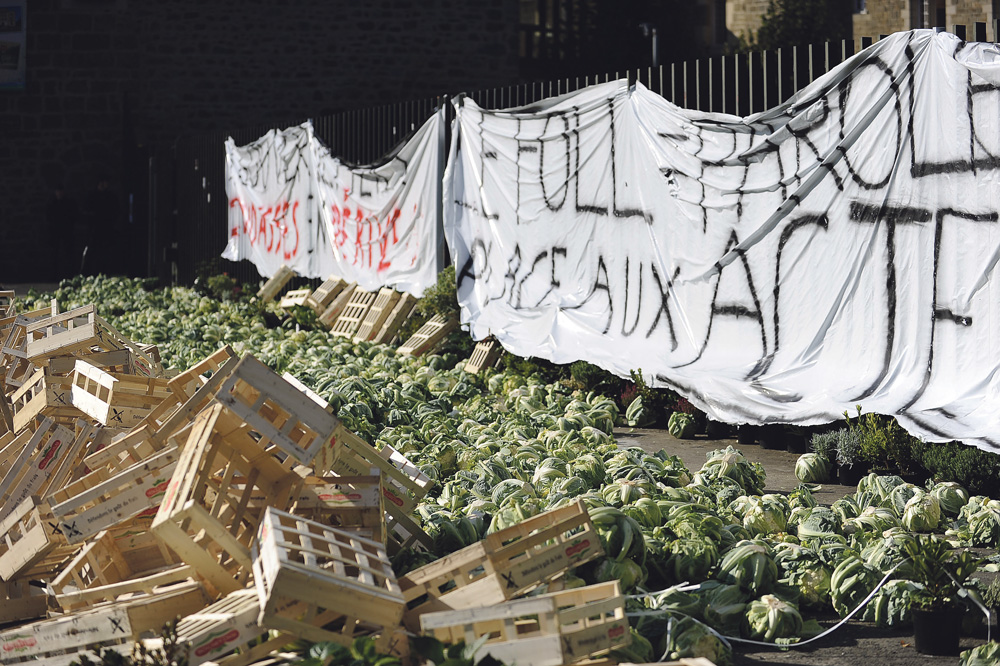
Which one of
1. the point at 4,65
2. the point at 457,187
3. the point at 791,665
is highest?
the point at 4,65

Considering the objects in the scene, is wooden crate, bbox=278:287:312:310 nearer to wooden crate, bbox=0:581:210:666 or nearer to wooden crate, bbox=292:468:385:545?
wooden crate, bbox=292:468:385:545

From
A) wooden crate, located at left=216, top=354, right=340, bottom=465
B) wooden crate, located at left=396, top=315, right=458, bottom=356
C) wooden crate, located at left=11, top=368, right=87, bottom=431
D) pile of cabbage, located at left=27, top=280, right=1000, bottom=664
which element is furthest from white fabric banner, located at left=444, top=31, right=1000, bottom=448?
wooden crate, located at left=11, top=368, right=87, bottom=431

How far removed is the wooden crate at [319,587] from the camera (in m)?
3.29

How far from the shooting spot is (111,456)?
4578 mm

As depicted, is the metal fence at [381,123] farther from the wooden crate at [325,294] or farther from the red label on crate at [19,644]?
the red label on crate at [19,644]

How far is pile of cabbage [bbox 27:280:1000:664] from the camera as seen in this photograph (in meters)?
4.11

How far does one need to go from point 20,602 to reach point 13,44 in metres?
21.3

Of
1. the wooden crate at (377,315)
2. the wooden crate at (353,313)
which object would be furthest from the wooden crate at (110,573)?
the wooden crate at (353,313)

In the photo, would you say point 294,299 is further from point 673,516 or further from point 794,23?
point 794,23

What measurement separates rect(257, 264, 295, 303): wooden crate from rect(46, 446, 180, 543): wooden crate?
37.1 ft

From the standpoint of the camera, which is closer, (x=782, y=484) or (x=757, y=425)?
(x=782, y=484)

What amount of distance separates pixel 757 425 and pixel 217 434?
3828mm

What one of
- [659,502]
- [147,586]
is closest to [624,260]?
[659,502]

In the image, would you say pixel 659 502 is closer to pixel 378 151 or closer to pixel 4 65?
pixel 378 151
